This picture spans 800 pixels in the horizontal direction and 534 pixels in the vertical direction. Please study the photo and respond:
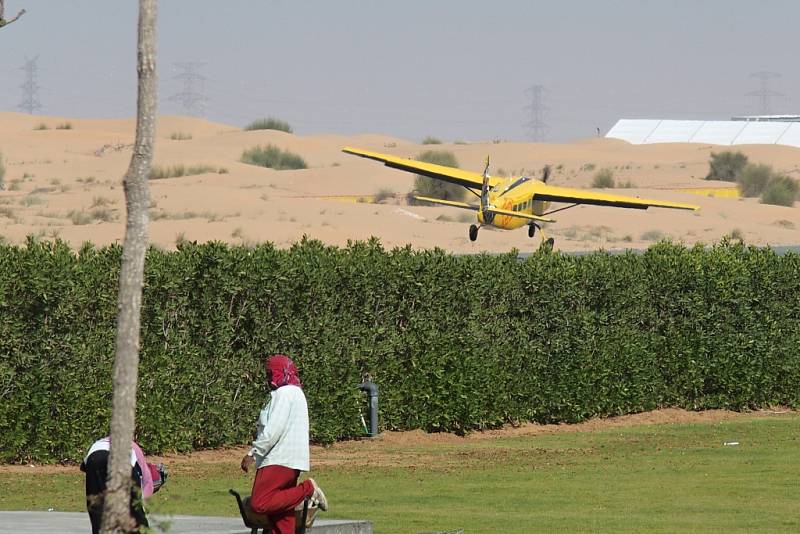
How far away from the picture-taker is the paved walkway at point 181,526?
1141 cm

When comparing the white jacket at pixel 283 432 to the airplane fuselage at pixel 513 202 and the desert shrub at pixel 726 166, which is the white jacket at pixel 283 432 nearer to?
the airplane fuselage at pixel 513 202

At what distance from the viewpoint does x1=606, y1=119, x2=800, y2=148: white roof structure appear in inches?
5512

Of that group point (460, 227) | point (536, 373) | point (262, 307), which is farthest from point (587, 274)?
point (460, 227)

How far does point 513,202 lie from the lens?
52.2 meters

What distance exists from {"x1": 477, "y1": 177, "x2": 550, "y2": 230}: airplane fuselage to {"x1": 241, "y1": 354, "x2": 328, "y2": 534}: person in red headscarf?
133 feet

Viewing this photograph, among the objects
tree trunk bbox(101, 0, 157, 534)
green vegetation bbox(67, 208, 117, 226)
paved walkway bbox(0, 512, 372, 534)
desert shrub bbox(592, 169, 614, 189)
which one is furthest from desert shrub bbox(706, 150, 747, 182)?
tree trunk bbox(101, 0, 157, 534)

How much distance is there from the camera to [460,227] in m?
73.4

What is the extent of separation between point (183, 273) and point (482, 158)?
374 feet

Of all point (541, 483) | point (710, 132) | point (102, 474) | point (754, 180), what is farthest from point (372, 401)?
point (710, 132)

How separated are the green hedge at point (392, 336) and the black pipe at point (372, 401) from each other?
5.2 inches

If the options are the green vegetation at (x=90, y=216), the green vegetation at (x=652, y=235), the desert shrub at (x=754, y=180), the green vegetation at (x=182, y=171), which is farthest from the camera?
the desert shrub at (x=754, y=180)

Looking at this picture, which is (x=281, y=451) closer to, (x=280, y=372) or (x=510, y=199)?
(x=280, y=372)

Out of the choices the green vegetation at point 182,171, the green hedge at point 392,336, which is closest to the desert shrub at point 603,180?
the green vegetation at point 182,171

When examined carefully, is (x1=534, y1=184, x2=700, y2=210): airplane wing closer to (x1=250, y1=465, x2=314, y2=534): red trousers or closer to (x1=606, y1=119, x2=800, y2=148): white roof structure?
(x1=250, y1=465, x2=314, y2=534): red trousers
